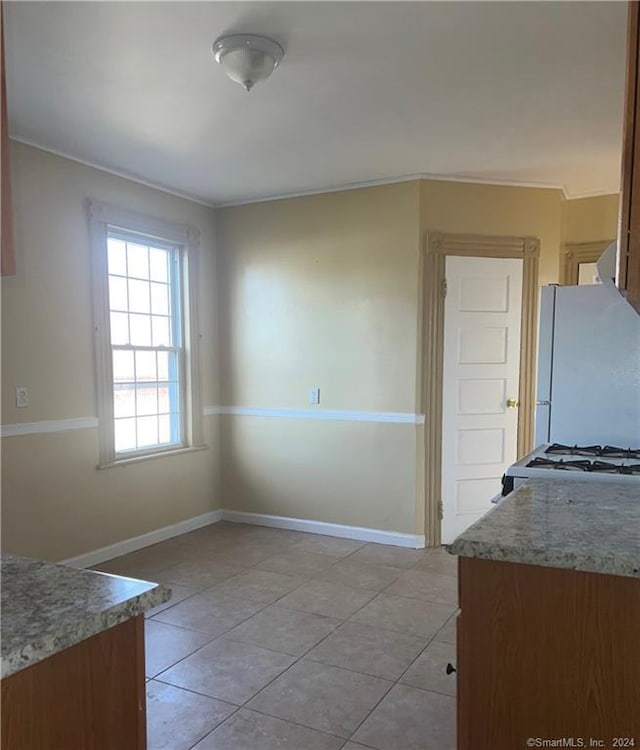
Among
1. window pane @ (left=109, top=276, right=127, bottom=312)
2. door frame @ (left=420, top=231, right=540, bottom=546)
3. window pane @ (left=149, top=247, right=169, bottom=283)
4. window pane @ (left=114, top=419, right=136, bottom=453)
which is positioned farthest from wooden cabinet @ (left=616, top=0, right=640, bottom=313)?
window pane @ (left=149, top=247, right=169, bottom=283)

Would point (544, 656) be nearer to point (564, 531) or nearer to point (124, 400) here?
point (564, 531)

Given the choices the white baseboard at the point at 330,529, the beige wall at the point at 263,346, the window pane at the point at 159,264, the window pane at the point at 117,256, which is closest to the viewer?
the beige wall at the point at 263,346

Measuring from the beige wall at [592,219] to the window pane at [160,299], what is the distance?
10.2 ft

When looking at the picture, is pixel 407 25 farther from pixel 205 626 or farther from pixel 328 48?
pixel 205 626

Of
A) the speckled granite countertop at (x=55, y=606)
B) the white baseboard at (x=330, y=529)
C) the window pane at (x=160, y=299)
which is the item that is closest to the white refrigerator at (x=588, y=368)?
the white baseboard at (x=330, y=529)

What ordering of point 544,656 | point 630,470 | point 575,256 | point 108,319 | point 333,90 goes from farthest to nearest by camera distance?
1. point 575,256
2. point 108,319
3. point 333,90
4. point 630,470
5. point 544,656

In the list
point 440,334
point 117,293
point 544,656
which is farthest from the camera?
point 440,334

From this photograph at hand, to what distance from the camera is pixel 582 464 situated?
86.0 inches

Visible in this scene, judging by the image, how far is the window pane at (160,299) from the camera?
14.0 feet

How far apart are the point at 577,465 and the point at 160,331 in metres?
3.14

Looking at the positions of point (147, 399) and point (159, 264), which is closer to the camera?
point (147, 399)

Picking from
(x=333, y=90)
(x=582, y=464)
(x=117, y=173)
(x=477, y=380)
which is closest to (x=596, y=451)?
(x=582, y=464)

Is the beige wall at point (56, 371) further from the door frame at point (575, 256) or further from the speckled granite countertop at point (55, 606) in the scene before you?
the door frame at point (575, 256)

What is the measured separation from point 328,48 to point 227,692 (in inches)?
103
